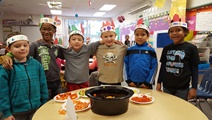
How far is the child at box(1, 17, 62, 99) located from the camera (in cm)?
177

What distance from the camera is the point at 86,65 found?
197 centimetres

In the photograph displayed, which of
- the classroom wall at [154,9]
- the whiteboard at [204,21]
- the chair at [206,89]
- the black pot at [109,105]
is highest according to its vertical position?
the classroom wall at [154,9]

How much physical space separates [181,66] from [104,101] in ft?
3.57

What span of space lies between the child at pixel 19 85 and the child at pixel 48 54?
34 centimetres

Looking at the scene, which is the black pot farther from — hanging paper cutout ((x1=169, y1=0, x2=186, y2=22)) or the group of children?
hanging paper cutout ((x1=169, y1=0, x2=186, y2=22))

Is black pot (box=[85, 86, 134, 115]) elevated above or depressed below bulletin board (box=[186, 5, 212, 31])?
below

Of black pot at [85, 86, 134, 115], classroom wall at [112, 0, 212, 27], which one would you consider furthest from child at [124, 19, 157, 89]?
classroom wall at [112, 0, 212, 27]

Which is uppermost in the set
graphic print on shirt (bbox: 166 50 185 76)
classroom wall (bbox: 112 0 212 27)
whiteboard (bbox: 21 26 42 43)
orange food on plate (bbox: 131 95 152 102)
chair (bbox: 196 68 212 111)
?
classroom wall (bbox: 112 0 212 27)

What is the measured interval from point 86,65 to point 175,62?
98 centimetres

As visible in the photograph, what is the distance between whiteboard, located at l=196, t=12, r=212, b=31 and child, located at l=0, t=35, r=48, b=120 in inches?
140

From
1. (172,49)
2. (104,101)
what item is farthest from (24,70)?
(172,49)

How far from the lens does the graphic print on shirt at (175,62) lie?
5.59ft

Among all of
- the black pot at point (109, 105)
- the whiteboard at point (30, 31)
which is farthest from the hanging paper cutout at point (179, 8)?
the whiteboard at point (30, 31)

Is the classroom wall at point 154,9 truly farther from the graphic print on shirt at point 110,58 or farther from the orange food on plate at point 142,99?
the orange food on plate at point 142,99
